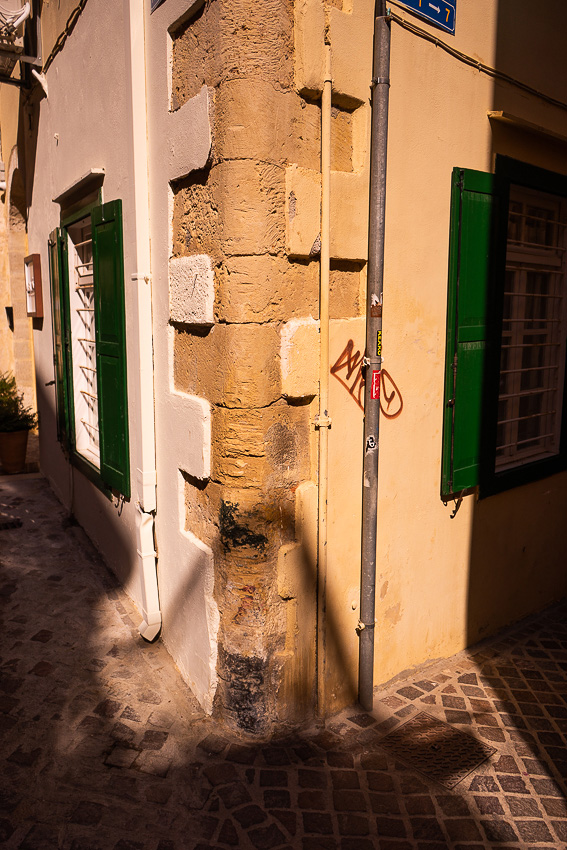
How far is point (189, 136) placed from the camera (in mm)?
3123

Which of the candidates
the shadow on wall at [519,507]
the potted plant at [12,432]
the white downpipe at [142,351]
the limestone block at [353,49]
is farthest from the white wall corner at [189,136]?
the potted plant at [12,432]

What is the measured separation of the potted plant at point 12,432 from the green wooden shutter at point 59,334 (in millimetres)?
2009

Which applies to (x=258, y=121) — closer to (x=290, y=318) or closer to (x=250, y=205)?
(x=250, y=205)

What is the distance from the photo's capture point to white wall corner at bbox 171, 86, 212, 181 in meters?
2.96

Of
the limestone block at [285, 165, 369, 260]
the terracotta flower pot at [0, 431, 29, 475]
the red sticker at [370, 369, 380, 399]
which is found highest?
the limestone block at [285, 165, 369, 260]

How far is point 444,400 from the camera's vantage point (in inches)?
148

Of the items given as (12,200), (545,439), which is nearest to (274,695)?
(545,439)

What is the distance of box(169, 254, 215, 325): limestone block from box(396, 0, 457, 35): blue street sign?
1.56 m

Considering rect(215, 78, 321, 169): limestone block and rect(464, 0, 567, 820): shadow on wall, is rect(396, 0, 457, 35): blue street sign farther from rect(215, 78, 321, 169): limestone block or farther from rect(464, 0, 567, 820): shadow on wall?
rect(215, 78, 321, 169): limestone block

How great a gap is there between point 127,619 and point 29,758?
1300 mm

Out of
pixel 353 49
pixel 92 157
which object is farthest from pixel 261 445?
pixel 92 157

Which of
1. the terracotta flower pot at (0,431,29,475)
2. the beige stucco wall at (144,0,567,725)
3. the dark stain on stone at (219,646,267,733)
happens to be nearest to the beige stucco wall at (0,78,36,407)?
the terracotta flower pot at (0,431,29,475)

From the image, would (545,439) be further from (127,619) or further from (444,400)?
(127,619)

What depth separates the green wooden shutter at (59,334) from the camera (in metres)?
5.69
